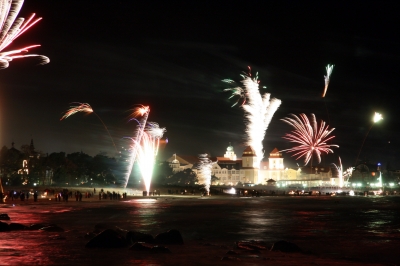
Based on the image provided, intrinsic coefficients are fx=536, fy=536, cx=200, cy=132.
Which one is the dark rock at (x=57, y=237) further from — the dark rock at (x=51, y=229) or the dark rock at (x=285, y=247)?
the dark rock at (x=285, y=247)

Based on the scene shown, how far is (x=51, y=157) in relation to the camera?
104 metres

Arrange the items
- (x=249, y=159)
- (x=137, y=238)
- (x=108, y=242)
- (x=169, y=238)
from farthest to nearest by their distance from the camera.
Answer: (x=249, y=159) < (x=169, y=238) < (x=137, y=238) < (x=108, y=242)

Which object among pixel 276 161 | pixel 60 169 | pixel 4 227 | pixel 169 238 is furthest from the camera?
pixel 276 161

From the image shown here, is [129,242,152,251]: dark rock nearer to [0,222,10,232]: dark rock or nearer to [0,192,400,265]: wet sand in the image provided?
[0,192,400,265]: wet sand

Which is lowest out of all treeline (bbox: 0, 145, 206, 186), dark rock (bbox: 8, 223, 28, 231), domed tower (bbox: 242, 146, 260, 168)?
dark rock (bbox: 8, 223, 28, 231)

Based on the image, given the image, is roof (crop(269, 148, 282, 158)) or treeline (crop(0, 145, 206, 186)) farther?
roof (crop(269, 148, 282, 158))

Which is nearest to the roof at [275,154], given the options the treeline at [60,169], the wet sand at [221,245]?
the treeline at [60,169]

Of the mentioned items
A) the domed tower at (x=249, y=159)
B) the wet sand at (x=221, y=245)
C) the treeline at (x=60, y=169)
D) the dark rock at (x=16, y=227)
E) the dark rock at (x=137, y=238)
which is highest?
the domed tower at (x=249, y=159)

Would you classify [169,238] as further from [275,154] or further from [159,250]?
[275,154]

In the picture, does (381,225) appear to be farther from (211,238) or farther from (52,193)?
(52,193)

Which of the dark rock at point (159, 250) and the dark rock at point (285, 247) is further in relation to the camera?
the dark rock at point (285, 247)

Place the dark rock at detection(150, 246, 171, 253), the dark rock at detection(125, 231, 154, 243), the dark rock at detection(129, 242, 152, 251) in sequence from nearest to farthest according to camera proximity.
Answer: the dark rock at detection(150, 246, 171, 253) < the dark rock at detection(129, 242, 152, 251) < the dark rock at detection(125, 231, 154, 243)

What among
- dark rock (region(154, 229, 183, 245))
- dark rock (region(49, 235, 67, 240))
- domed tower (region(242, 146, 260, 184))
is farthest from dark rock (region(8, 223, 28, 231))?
domed tower (region(242, 146, 260, 184))

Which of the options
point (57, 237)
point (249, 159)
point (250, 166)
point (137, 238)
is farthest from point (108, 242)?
point (249, 159)
